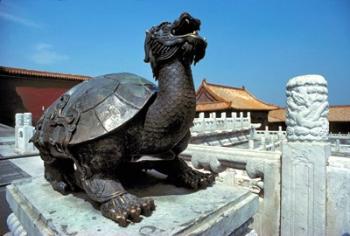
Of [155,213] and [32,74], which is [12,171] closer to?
[155,213]

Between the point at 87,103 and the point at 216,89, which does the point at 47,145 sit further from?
the point at 216,89

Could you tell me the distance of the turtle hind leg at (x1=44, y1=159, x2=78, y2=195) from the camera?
1.78 meters

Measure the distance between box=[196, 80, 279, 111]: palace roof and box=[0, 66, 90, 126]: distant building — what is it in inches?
392

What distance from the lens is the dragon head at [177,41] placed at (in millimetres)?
1309

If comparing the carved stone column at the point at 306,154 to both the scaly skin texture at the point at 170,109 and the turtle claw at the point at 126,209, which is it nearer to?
the scaly skin texture at the point at 170,109

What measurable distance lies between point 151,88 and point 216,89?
21.1 meters

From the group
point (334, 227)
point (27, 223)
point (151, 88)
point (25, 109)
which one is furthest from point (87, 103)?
point (25, 109)

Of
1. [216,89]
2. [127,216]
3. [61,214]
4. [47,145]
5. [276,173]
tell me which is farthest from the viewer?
[216,89]

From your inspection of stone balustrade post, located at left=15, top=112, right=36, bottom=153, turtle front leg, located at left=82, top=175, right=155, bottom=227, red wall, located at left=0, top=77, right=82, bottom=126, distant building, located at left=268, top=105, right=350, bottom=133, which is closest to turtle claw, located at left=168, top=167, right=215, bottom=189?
turtle front leg, located at left=82, top=175, right=155, bottom=227

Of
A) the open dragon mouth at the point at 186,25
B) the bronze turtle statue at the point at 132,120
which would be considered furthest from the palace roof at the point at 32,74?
the open dragon mouth at the point at 186,25

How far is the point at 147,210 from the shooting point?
1.34 meters

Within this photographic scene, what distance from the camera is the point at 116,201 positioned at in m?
1.32

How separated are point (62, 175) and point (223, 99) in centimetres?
1837

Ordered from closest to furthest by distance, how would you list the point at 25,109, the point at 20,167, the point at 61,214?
the point at 61,214 < the point at 20,167 < the point at 25,109
